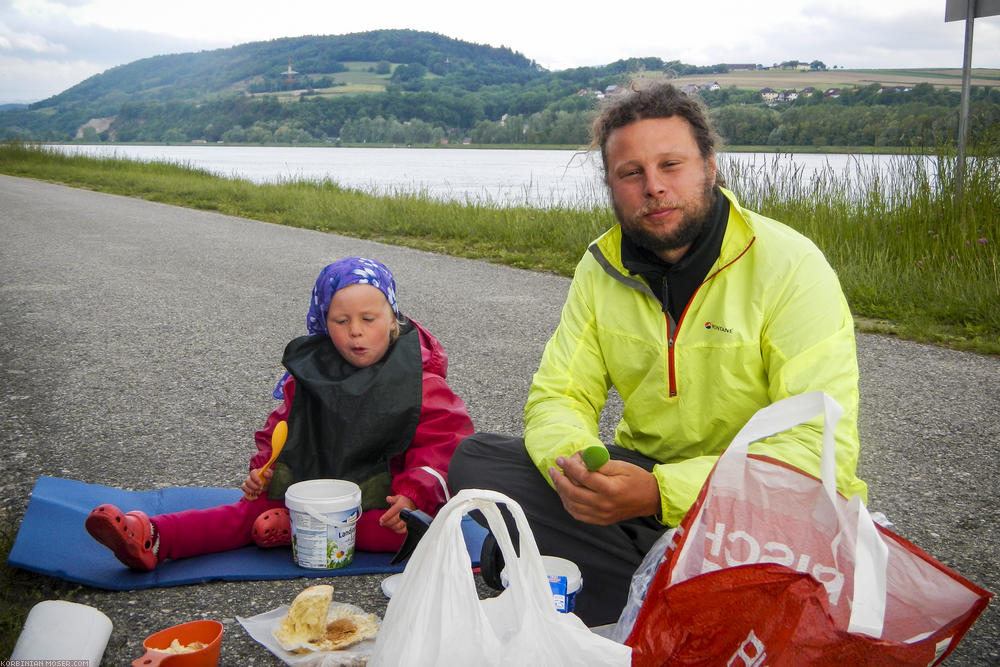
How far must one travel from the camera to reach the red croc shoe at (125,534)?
2590mm

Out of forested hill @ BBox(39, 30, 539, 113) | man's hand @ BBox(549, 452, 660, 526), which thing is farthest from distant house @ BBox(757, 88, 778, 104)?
forested hill @ BBox(39, 30, 539, 113)

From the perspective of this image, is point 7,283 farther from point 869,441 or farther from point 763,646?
point 763,646

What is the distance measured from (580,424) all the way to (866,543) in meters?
1.01

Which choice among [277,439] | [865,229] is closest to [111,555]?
[277,439]

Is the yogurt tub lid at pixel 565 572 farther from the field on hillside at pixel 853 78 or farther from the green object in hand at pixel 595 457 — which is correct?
the field on hillside at pixel 853 78

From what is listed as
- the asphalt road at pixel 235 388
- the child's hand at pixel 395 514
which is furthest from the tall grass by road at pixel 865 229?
the child's hand at pixel 395 514

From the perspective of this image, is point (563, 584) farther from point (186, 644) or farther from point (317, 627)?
point (186, 644)

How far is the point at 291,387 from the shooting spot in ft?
10.6

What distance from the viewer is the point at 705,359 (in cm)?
243

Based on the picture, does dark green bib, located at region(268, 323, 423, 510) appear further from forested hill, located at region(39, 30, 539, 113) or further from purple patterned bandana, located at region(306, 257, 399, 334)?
forested hill, located at region(39, 30, 539, 113)

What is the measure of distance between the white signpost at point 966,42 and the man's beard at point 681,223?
5.42 metres

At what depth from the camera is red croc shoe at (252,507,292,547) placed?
9.70ft

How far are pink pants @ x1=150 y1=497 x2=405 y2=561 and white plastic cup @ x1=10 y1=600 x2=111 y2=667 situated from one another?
1.75 feet

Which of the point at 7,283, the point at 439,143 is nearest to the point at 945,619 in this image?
the point at 7,283
